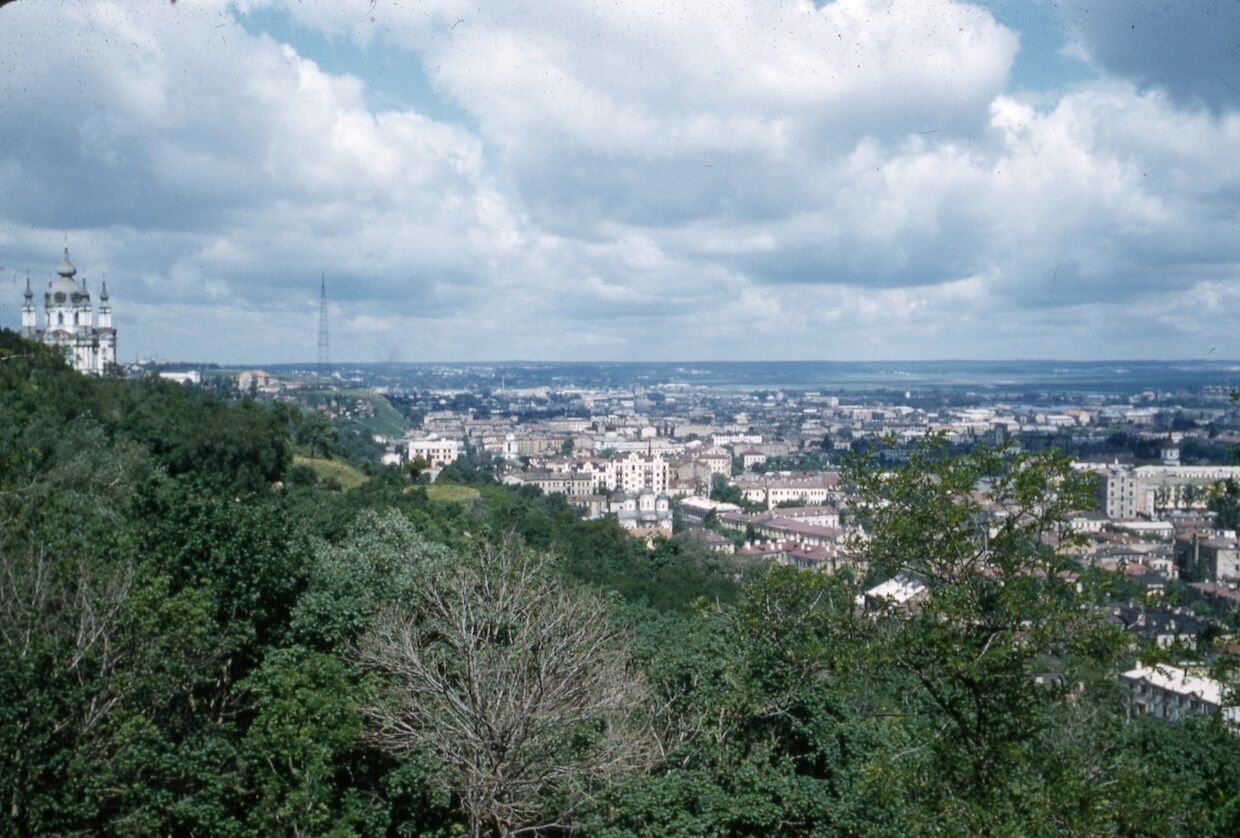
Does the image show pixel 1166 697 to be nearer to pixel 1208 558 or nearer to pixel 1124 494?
pixel 1208 558

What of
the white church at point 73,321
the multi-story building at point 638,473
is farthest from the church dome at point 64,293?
the multi-story building at point 638,473

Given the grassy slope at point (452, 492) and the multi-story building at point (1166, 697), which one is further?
the grassy slope at point (452, 492)

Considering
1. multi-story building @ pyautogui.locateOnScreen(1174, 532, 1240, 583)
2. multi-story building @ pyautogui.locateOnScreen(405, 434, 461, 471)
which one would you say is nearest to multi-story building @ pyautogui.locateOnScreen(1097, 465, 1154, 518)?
multi-story building @ pyautogui.locateOnScreen(1174, 532, 1240, 583)

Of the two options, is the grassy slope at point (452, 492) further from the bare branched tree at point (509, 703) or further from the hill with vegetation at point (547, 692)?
the bare branched tree at point (509, 703)

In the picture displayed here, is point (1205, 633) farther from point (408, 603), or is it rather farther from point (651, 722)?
point (408, 603)

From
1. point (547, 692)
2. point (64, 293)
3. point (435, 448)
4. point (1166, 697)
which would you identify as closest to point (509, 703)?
point (547, 692)

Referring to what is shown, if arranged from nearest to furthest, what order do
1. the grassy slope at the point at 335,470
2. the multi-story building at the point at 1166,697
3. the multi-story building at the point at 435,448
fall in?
the multi-story building at the point at 1166,697
the grassy slope at the point at 335,470
the multi-story building at the point at 435,448
